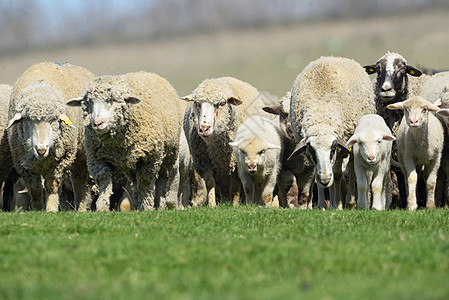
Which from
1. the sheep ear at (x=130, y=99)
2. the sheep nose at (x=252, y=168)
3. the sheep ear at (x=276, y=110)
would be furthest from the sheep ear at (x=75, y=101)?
the sheep ear at (x=276, y=110)

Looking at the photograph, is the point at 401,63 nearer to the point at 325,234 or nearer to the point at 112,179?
the point at 112,179

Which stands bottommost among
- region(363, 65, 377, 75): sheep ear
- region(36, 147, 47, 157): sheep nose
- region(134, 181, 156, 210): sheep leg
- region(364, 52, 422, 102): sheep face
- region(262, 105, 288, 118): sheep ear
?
region(134, 181, 156, 210): sheep leg

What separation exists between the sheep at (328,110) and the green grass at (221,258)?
2.94 m

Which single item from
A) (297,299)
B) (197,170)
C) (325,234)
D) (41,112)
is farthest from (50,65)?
(297,299)

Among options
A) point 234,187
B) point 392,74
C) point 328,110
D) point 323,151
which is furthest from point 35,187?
point 392,74

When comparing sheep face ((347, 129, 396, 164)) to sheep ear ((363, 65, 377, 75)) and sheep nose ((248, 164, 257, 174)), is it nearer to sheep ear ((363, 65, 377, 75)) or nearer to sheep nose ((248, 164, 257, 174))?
sheep nose ((248, 164, 257, 174))

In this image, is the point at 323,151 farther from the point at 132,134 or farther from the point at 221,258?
the point at 221,258

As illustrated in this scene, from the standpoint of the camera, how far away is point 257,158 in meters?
11.0

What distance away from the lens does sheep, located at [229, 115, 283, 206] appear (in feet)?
36.2

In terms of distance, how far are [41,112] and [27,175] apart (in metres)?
1.07

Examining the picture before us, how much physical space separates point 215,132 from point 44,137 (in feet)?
10.7

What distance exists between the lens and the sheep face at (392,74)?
40.2 feet

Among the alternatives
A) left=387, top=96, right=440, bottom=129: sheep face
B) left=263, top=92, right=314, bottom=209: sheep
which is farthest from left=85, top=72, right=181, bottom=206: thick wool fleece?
left=387, top=96, right=440, bottom=129: sheep face

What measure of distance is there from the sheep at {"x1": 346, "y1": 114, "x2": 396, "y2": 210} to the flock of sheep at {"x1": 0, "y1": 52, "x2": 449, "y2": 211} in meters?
0.02
